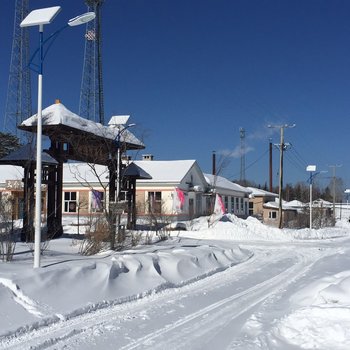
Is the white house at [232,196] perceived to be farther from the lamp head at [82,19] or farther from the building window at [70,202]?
the lamp head at [82,19]

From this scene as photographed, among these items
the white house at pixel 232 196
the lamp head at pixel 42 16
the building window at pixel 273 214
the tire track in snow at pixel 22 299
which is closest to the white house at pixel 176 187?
the white house at pixel 232 196

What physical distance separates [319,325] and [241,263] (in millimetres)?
11093

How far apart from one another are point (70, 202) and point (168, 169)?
9499mm

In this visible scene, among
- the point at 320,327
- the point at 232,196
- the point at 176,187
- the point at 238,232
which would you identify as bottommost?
the point at 238,232

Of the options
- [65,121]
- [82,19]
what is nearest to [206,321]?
[82,19]

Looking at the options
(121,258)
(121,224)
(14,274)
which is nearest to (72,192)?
(121,224)

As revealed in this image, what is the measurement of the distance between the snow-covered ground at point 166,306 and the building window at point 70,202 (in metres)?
33.0

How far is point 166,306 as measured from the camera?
9.93m

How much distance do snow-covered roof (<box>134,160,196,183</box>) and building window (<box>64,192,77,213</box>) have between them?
6962 mm

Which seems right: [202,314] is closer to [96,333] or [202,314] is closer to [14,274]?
[96,333]

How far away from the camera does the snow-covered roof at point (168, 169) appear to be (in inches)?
1836

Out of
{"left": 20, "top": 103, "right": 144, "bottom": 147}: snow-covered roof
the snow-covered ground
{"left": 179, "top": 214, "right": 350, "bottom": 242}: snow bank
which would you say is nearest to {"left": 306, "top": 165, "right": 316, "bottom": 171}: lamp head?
{"left": 179, "top": 214, "right": 350, "bottom": 242}: snow bank

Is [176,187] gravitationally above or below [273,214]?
above

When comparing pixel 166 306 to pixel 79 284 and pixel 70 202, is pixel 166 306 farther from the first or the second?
pixel 70 202
